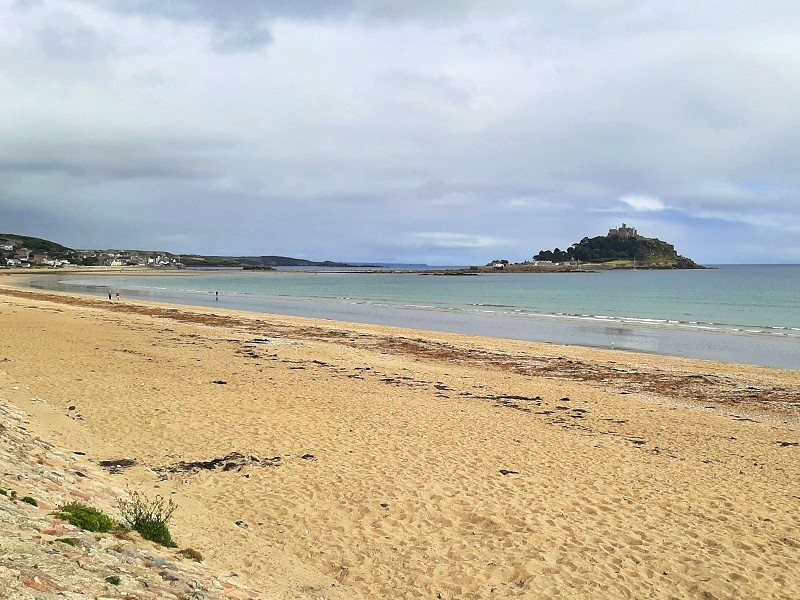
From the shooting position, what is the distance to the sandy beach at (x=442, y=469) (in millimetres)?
5680

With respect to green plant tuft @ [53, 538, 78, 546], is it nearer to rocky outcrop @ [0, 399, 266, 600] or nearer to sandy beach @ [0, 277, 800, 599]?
rocky outcrop @ [0, 399, 266, 600]

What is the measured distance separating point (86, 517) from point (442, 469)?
4.88 meters

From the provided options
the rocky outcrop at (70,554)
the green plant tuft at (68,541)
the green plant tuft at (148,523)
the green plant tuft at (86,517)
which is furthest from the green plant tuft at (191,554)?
the green plant tuft at (68,541)

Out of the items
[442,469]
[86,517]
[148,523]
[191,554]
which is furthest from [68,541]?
[442,469]

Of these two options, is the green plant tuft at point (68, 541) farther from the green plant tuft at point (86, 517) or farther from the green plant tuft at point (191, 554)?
the green plant tuft at point (191, 554)

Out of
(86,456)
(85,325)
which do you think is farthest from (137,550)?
(85,325)

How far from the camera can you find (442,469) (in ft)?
27.5

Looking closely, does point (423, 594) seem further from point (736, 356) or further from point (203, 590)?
point (736, 356)

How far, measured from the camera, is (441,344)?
25.7 m

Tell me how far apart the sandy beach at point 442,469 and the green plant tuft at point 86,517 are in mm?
920

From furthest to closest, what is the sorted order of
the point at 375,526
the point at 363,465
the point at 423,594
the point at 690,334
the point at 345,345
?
the point at 690,334, the point at 345,345, the point at 363,465, the point at 375,526, the point at 423,594

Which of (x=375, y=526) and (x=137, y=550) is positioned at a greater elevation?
(x=137, y=550)

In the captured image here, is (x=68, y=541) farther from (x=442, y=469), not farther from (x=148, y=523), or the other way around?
(x=442, y=469)

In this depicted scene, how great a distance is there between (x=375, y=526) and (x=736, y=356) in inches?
955
